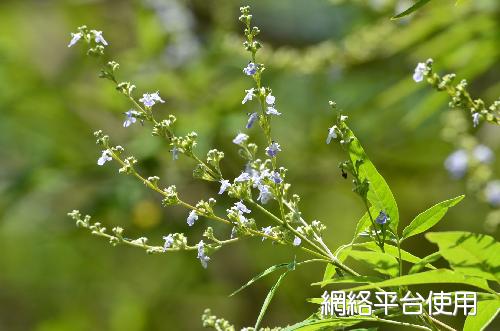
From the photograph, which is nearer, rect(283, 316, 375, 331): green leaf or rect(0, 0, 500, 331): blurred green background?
rect(283, 316, 375, 331): green leaf

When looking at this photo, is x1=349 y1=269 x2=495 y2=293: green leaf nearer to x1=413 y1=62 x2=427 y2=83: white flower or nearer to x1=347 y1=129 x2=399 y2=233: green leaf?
x1=347 y1=129 x2=399 y2=233: green leaf

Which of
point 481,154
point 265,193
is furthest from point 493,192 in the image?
point 265,193

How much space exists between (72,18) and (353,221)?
2418mm

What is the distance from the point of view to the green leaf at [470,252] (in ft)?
3.45

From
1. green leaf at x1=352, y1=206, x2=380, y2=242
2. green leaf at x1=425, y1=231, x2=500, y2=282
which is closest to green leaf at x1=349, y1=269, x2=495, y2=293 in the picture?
green leaf at x1=425, y1=231, x2=500, y2=282

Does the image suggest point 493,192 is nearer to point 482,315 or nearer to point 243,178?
point 482,315

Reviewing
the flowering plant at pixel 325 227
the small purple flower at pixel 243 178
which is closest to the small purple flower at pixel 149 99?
the flowering plant at pixel 325 227

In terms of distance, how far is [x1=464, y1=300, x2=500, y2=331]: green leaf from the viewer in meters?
1.25

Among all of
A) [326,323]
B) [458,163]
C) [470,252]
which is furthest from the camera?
[458,163]

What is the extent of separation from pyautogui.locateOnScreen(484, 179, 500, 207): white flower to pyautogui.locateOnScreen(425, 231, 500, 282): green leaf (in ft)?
4.49

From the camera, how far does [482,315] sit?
126cm

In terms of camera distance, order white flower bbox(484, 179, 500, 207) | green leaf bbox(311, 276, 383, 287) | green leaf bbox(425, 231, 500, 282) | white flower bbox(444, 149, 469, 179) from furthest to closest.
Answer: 1. white flower bbox(444, 149, 469, 179)
2. white flower bbox(484, 179, 500, 207)
3. green leaf bbox(311, 276, 383, 287)
4. green leaf bbox(425, 231, 500, 282)

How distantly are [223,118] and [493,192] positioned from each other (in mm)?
1505

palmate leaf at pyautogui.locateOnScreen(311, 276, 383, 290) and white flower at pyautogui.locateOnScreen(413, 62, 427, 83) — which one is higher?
white flower at pyautogui.locateOnScreen(413, 62, 427, 83)
